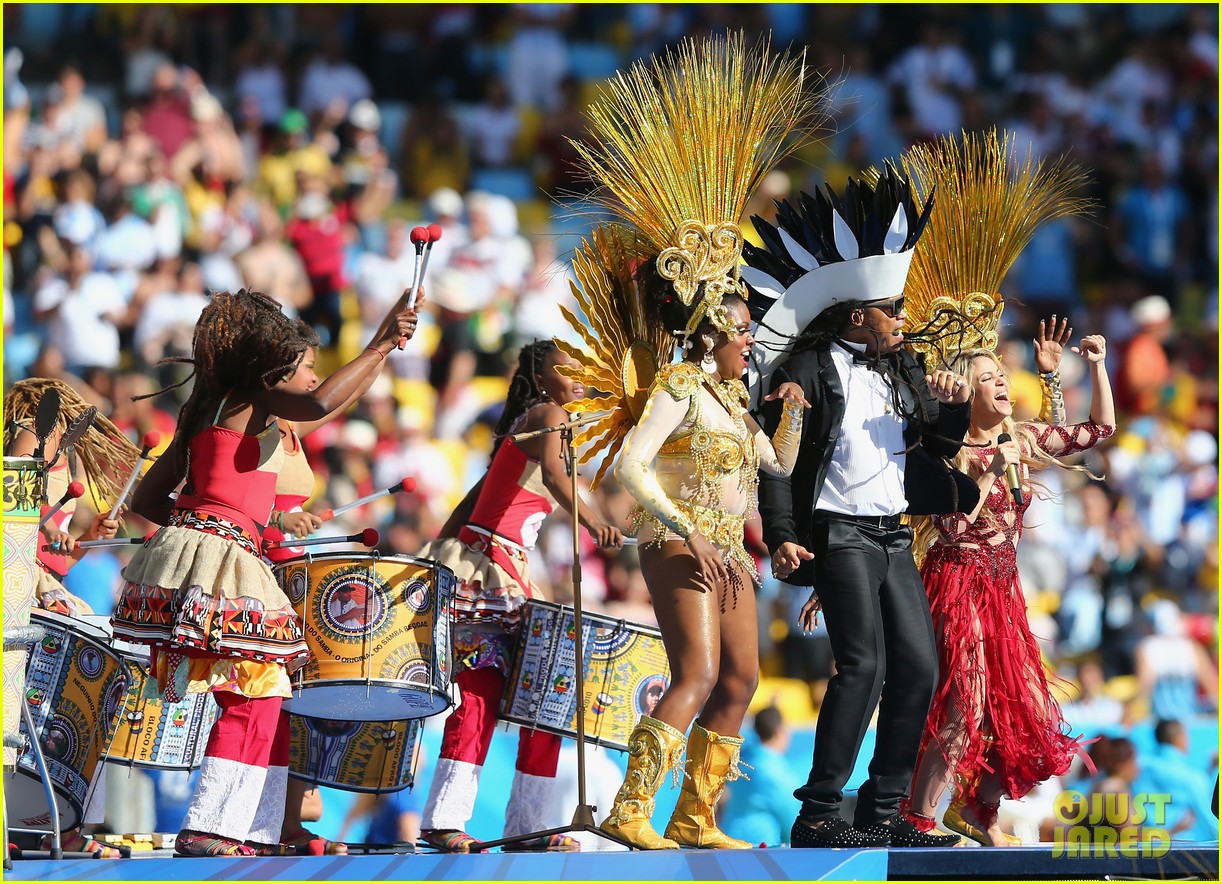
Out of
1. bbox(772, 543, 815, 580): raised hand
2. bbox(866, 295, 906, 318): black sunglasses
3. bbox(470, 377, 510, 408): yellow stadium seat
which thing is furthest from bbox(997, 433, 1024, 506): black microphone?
bbox(470, 377, 510, 408): yellow stadium seat

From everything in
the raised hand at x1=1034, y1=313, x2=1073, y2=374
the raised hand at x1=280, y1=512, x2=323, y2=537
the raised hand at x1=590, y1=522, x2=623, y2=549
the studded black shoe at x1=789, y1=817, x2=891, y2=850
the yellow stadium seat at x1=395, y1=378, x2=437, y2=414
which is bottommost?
the studded black shoe at x1=789, y1=817, x2=891, y2=850

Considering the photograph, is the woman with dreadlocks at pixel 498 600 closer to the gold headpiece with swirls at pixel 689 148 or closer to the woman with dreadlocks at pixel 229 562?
the gold headpiece with swirls at pixel 689 148

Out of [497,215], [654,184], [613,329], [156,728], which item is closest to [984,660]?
[613,329]

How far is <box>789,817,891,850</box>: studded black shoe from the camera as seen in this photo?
5.30 metres

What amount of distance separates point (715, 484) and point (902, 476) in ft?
2.24

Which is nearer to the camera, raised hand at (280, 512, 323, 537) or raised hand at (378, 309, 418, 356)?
raised hand at (378, 309, 418, 356)

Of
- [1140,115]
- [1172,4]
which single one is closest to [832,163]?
[1140,115]

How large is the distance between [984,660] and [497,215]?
7.48 m

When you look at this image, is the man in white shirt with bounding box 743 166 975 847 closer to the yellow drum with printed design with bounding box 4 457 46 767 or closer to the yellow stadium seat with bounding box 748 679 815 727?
the yellow drum with printed design with bounding box 4 457 46 767

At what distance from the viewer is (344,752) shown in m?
6.29

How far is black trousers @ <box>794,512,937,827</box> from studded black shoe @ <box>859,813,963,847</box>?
28 millimetres

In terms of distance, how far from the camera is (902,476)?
226 inches

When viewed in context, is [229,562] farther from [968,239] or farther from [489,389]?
[489,389]

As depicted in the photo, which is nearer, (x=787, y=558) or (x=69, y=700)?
(x=787, y=558)
